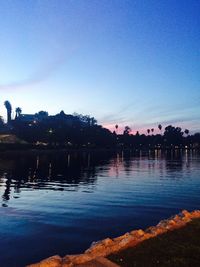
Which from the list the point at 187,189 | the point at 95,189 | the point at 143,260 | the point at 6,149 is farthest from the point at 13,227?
the point at 6,149

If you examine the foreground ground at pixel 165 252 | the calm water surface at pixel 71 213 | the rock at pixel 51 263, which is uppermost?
the foreground ground at pixel 165 252

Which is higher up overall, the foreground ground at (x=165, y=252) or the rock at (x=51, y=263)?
the foreground ground at (x=165, y=252)

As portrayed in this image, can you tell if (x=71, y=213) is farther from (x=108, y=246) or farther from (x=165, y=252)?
(x=165, y=252)

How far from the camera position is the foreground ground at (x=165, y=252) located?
13.1 meters

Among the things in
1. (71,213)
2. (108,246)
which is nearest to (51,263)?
(108,246)

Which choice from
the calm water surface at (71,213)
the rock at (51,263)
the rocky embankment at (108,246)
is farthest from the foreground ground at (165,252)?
→ the calm water surface at (71,213)

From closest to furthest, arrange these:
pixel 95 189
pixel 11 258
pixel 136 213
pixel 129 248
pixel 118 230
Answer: pixel 129 248 < pixel 11 258 < pixel 118 230 < pixel 136 213 < pixel 95 189

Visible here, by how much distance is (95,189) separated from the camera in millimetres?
46688

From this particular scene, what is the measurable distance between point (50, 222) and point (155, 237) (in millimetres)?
11866

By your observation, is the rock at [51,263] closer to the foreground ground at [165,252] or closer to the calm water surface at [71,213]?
the foreground ground at [165,252]

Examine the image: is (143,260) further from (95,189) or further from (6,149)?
(6,149)

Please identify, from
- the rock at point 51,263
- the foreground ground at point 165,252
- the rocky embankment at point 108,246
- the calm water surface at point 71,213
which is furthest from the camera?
the calm water surface at point 71,213

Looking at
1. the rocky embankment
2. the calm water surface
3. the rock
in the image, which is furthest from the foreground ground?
the calm water surface

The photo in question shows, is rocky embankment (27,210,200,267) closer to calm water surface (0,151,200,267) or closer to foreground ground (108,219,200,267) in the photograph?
foreground ground (108,219,200,267)
